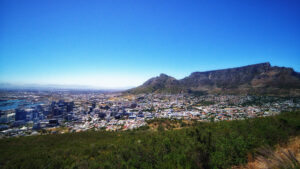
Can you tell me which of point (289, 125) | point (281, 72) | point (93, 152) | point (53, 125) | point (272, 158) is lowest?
point (53, 125)

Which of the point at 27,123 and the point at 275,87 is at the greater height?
the point at 275,87

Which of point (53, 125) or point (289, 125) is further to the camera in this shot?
point (53, 125)

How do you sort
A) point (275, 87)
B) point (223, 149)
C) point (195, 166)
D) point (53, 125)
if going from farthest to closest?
point (275, 87)
point (53, 125)
point (223, 149)
point (195, 166)

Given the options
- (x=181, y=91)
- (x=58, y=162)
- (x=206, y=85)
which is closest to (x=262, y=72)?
(x=206, y=85)

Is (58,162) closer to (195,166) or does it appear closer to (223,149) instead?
(195,166)

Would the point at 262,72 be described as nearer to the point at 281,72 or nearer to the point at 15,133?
the point at 281,72

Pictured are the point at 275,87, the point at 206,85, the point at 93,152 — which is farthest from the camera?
the point at 206,85

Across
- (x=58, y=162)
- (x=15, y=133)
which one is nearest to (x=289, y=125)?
(x=58, y=162)
